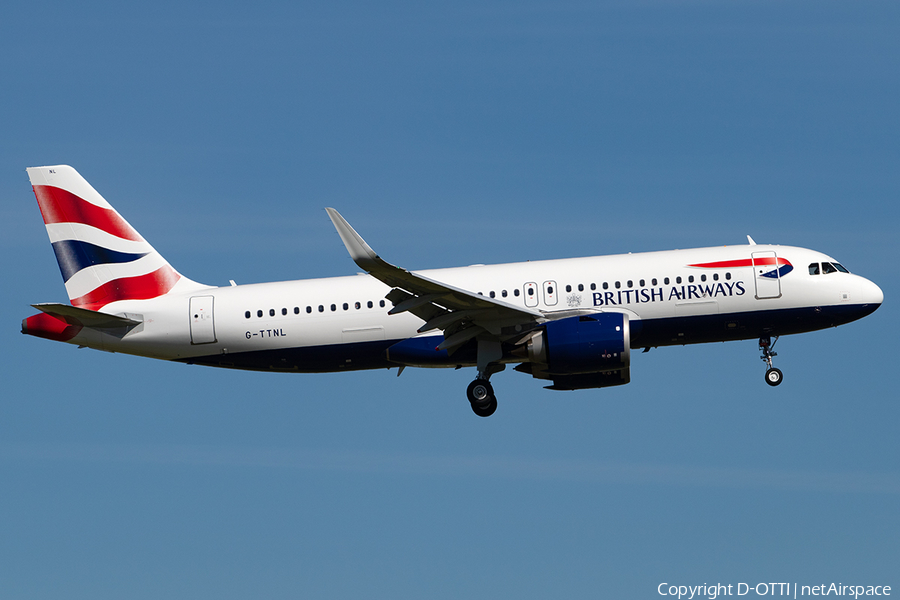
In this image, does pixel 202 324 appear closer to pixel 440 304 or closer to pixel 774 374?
pixel 440 304

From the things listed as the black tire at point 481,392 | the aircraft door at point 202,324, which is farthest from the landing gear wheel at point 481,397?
the aircraft door at point 202,324

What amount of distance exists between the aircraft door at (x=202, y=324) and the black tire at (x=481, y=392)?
9.55 m

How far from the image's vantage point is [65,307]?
34781mm

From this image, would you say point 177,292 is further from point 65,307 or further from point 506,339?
point 506,339

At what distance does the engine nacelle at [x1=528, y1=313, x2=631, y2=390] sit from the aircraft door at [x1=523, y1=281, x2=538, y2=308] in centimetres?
149

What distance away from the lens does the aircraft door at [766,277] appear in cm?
3559

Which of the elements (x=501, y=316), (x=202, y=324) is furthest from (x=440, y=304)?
(x=202, y=324)

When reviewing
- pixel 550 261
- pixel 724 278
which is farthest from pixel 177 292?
pixel 724 278

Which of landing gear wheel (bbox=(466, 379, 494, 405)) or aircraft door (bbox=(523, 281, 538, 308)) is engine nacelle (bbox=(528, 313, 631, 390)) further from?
landing gear wheel (bbox=(466, 379, 494, 405))

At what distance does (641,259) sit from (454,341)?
7.14m

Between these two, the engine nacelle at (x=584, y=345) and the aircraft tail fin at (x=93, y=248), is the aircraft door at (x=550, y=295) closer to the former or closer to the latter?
the engine nacelle at (x=584, y=345)

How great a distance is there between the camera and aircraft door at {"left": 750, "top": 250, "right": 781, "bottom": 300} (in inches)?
1401

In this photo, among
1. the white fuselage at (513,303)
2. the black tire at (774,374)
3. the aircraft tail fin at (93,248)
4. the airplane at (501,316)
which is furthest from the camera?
the aircraft tail fin at (93,248)

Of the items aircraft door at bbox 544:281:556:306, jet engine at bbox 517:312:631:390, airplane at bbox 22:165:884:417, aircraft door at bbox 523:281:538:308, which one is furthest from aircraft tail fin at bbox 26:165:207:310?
jet engine at bbox 517:312:631:390
